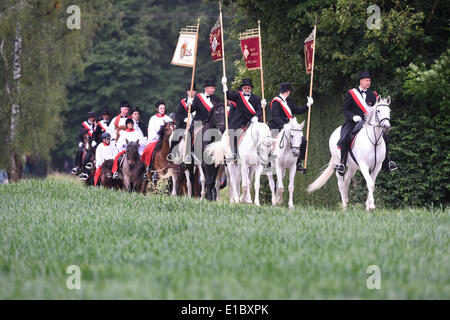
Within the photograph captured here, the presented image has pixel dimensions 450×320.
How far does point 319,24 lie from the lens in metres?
19.9

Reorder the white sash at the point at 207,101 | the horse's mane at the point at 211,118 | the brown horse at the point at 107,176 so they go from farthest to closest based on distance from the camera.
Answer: the brown horse at the point at 107,176 → the white sash at the point at 207,101 → the horse's mane at the point at 211,118

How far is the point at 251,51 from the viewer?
20.0 meters

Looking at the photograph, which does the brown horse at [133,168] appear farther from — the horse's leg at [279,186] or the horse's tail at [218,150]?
the horse's leg at [279,186]

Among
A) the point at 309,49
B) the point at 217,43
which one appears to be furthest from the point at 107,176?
the point at 309,49

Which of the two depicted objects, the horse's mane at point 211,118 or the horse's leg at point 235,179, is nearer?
the horse's leg at point 235,179

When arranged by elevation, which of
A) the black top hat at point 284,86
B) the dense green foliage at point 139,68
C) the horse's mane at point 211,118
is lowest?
the horse's mane at point 211,118

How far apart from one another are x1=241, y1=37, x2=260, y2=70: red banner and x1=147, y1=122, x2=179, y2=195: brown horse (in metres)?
3.07

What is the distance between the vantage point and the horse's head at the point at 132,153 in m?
22.0

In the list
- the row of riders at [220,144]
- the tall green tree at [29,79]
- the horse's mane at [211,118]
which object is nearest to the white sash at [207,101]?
the row of riders at [220,144]

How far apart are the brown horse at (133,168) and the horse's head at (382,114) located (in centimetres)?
843

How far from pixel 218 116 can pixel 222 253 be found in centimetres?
920

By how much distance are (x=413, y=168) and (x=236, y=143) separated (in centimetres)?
456

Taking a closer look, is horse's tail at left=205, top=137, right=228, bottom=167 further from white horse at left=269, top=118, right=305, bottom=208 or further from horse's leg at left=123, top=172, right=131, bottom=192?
horse's leg at left=123, top=172, right=131, bottom=192

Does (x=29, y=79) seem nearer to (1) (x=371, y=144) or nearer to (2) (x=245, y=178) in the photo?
(2) (x=245, y=178)
